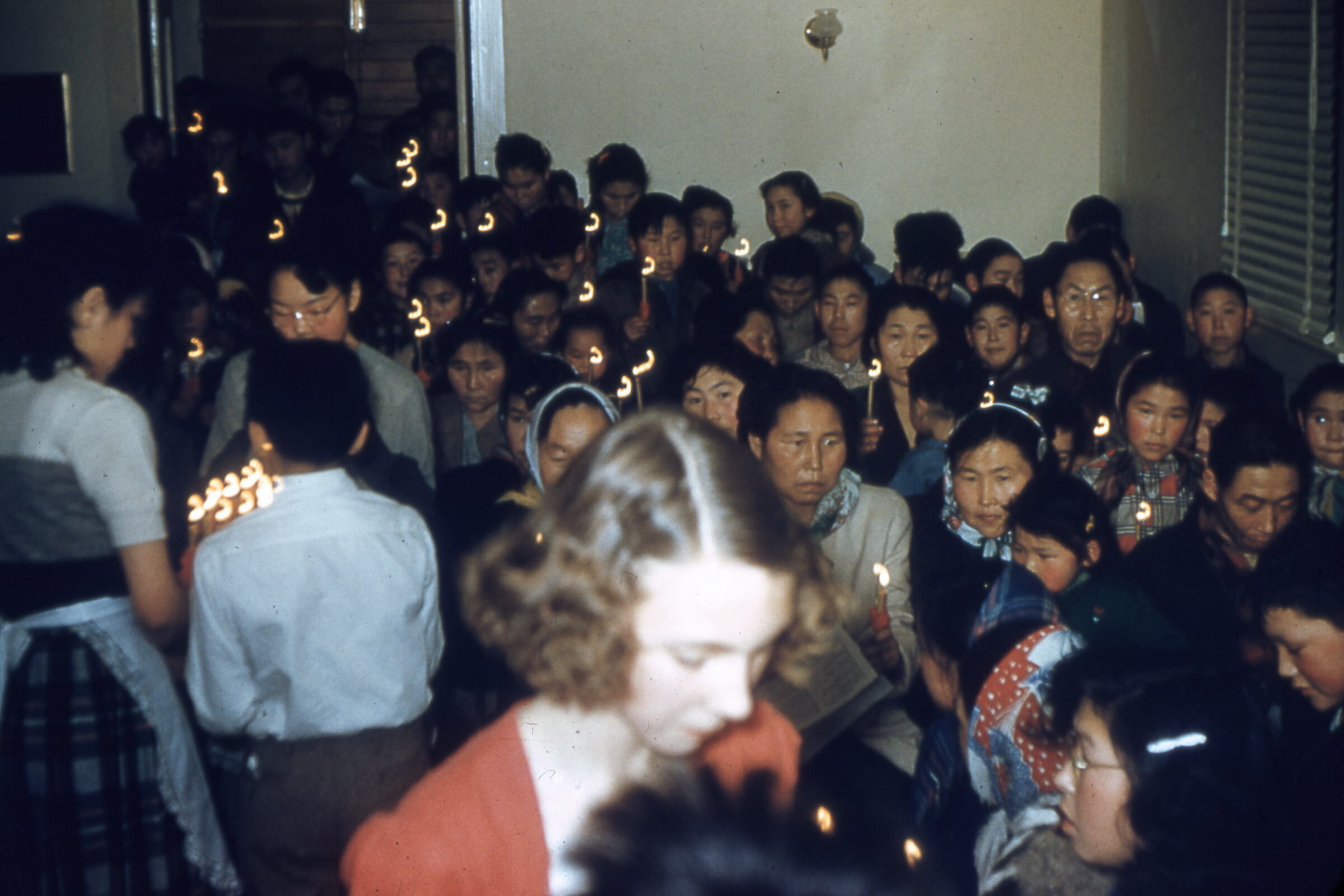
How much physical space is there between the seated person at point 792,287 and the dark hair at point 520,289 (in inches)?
40.8

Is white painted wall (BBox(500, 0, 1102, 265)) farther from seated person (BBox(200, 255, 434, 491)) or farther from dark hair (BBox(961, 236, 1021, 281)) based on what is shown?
seated person (BBox(200, 255, 434, 491))

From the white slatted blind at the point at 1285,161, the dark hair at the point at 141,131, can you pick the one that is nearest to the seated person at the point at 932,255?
the white slatted blind at the point at 1285,161

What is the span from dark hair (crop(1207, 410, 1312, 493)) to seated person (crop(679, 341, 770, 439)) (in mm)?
1261

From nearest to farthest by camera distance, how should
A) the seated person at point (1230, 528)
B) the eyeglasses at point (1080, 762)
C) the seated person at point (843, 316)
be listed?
the eyeglasses at point (1080, 762) < the seated person at point (1230, 528) < the seated person at point (843, 316)

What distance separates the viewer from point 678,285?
6.00 meters

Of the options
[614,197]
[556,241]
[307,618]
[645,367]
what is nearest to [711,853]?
[307,618]

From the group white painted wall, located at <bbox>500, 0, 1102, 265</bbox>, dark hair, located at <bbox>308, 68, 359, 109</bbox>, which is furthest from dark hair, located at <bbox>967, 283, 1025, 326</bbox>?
dark hair, located at <bbox>308, 68, 359, 109</bbox>

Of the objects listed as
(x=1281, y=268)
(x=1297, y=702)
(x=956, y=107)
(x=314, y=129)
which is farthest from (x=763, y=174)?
(x=1297, y=702)

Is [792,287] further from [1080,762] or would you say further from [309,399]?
[1080,762]

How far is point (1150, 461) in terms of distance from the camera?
3883mm

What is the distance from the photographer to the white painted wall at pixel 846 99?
8.34m

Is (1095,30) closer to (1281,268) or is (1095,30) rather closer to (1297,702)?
(1281,268)

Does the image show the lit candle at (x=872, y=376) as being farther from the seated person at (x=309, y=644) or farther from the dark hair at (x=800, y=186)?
the dark hair at (x=800, y=186)

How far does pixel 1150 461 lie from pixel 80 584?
9.51 feet
